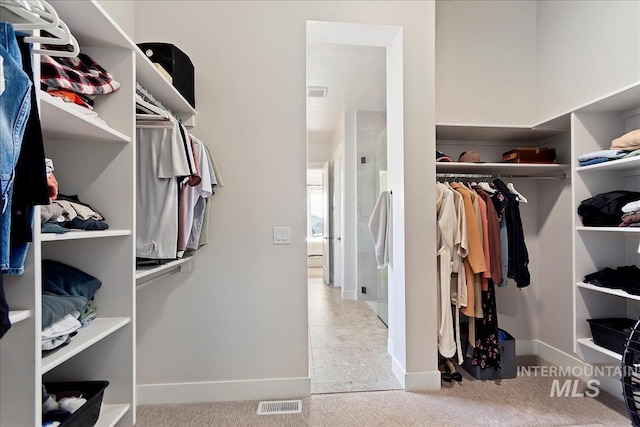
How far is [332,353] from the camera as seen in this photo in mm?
2756

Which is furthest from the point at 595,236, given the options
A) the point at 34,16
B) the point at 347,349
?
the point at 34,16

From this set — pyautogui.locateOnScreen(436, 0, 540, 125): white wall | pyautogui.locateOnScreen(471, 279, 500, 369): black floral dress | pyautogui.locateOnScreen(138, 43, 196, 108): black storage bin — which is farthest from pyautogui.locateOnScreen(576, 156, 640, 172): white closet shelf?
pyautogui.locateOnScreen(138, 43, 196, 108): black storage bin

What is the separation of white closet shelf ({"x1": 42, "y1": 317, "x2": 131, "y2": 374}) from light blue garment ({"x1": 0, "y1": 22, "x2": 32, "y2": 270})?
36 cm

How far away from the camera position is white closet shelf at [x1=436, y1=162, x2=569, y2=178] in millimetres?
2324

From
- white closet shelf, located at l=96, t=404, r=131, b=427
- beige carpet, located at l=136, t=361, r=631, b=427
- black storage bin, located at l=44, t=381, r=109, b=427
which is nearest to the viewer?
black storage bin, located at l=44, t=381, r=109, b=427

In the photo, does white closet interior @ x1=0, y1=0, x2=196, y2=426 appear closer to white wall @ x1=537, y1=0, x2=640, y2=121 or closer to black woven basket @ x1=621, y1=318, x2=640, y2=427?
black woven basket @ x1=621, y1=318, x2=640, y2=427

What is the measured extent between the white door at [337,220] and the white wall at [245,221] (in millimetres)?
2776

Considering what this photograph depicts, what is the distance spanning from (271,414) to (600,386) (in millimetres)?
2269

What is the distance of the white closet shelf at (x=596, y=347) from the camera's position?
5.85 feet

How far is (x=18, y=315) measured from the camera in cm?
74

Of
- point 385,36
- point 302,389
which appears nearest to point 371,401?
point 302,389

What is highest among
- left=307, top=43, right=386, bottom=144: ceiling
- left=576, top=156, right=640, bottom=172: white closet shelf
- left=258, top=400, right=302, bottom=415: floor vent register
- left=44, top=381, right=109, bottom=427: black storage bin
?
left=307, top=43, right=386, bottom=144: ceiling

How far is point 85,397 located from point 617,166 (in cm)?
294

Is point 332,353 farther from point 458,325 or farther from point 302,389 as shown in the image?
point 458,325
